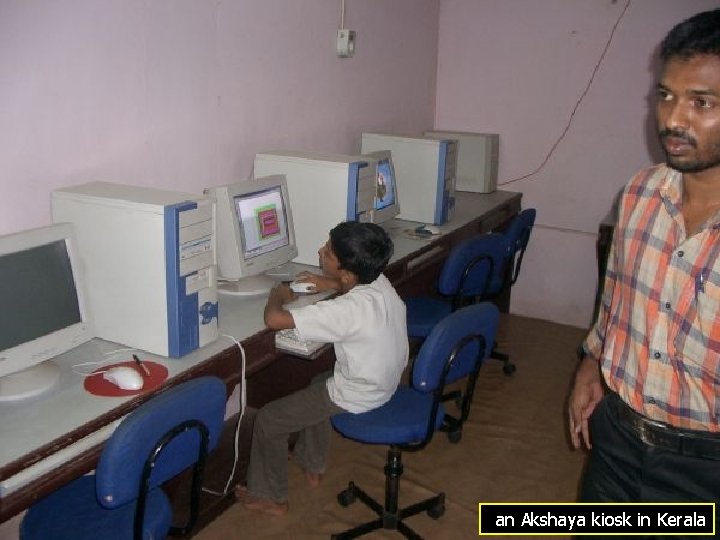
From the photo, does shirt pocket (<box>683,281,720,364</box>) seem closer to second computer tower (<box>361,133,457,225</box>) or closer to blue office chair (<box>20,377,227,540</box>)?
blue office chair (<box>20,377,227,540</box>)

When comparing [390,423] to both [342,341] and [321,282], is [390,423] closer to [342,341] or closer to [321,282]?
[342,341]

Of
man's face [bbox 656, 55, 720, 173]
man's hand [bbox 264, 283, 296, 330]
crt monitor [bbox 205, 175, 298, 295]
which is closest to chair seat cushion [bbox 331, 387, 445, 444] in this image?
man's hand [bbox 264, 283, 296, 330]

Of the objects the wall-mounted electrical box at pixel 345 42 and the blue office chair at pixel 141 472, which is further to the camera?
the wall-mounted electrical box at pixel 345 42

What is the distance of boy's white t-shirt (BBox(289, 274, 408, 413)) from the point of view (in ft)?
6.96

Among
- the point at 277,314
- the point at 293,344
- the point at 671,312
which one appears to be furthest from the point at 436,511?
the point at 671,312

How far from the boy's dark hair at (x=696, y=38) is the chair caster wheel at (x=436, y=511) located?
180cm

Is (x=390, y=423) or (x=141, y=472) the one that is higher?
(x=141, y=472)

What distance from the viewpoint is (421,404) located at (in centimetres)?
229

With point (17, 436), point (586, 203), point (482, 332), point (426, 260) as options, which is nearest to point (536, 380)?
point (426, 260)

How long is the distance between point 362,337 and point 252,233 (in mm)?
612

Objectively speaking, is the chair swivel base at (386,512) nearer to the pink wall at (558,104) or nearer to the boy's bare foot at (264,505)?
the boy's bare foot at (264,505)

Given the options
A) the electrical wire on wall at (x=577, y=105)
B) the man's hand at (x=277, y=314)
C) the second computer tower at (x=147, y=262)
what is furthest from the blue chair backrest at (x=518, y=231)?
the second computer tower at (x=147, y=262)

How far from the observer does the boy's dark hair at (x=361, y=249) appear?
225 cm

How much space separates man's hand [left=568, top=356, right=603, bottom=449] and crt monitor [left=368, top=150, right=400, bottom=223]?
1.77m
